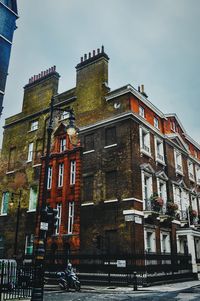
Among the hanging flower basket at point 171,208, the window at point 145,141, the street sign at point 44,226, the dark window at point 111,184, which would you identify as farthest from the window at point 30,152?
the street sign at point 44,226

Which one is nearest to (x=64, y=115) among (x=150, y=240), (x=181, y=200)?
(x=150, y=240)

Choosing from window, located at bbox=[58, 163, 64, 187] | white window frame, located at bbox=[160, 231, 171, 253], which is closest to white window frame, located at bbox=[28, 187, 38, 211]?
window, located at bbox=[58, 163, 64, 187]

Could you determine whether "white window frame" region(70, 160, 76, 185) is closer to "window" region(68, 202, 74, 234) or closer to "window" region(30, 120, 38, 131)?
"window" region(68, 202, 74, 234)

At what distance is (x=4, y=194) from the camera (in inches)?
1195

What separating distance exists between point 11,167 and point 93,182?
11329 millimetres

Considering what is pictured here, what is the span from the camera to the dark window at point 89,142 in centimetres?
2566

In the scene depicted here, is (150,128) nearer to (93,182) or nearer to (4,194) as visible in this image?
(93,182)

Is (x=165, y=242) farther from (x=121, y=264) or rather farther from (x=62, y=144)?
(x=62, y=144)

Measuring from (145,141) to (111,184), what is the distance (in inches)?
207

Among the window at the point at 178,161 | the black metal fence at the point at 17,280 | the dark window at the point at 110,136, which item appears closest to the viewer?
the black metal fence at the point at 17,280

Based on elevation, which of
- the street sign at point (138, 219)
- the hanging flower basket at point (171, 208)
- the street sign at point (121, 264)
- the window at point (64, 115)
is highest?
the window at point (64, 115)

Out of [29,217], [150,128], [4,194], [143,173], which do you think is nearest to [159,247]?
[143,173]

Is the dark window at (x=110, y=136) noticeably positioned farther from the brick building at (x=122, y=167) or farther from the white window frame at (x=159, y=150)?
the white window frame at (x=159, y=150)

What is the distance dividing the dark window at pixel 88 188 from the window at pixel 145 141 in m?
4.87
